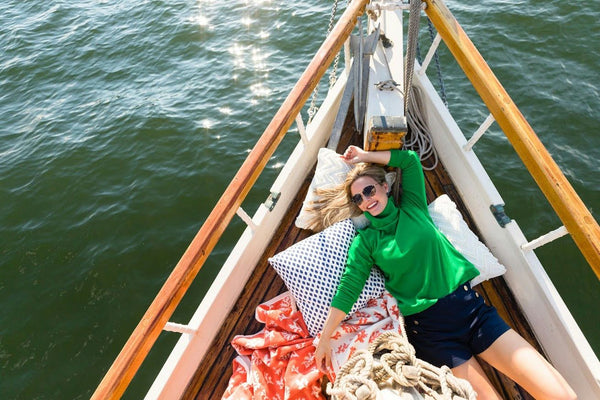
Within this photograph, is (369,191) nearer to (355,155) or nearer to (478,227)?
(355,155)

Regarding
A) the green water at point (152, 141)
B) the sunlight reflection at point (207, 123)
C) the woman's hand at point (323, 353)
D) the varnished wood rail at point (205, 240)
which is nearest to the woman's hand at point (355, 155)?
the varnished wood rail at point (205, 240)

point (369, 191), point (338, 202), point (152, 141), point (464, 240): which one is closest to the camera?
point (369, 191)

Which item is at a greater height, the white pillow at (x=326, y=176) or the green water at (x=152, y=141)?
the white pillow at (x=326, y=176)

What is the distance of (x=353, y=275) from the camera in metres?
2.34

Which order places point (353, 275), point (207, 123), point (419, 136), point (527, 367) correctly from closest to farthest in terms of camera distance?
point (527, 367) < point (353, 275) < point (419, 136) < point (207, 123)

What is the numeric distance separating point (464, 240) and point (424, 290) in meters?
0.55

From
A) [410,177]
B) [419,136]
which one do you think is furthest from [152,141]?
[410,177]

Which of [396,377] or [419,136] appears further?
[419,136]

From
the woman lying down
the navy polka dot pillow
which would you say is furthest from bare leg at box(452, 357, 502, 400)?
the navy polka dot pillow

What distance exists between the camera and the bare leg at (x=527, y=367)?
6.40 ft

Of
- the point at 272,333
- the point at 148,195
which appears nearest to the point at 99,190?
the point at 148,195

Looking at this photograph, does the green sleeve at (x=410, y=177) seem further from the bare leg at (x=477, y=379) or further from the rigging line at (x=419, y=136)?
the bare leg at (x=477, y=379)

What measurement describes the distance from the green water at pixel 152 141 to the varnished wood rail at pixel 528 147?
8.31ft

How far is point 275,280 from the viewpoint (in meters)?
2.90
